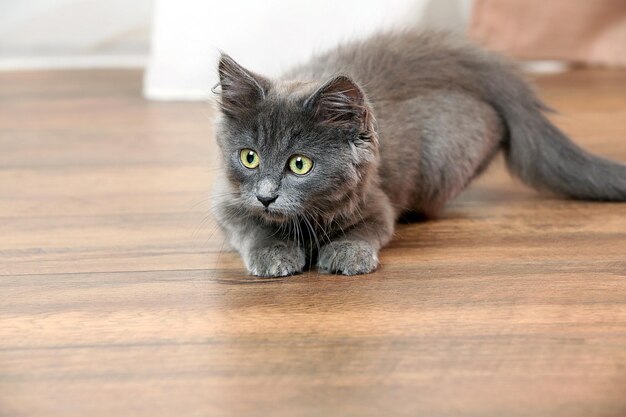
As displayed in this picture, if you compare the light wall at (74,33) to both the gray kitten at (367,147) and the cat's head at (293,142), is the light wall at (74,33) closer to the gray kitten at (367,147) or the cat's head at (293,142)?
the gray kitten at (367,147)

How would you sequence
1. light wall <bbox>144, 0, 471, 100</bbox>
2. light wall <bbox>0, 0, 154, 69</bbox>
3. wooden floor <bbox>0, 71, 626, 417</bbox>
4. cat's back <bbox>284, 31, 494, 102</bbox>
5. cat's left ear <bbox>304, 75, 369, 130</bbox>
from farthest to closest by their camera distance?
1. light wall <bbox>0, 0, 154, 69</bbox>
2. light wall <bbox>144, 0, 471, 100</bbox>
3. cat's back <bbox>284, 31, 494, 102</bbox>
4. cat's left ear <bbox>304, 75, 369, 130</bbox>
5. wooden floor <bbox>0, 71, 626, 417</bbox>

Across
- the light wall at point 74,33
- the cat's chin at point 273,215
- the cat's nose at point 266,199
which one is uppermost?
the cat's nose at point 266,199

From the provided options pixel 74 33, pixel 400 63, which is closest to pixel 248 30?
pixel 74 33

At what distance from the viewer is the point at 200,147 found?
3.04 meters

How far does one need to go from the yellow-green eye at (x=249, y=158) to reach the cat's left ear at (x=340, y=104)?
15 cm

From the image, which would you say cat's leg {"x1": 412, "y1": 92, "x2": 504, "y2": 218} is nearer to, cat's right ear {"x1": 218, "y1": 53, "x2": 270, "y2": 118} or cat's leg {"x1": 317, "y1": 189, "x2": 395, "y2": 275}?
cat's leg {"x1": 317, "y1": 189, "x2": 395, "y2": 275}

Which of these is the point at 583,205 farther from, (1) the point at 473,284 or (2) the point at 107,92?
(2) the point at 107,92

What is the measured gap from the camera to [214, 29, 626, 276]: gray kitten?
6.22 feet

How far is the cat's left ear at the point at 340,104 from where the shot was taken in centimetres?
184

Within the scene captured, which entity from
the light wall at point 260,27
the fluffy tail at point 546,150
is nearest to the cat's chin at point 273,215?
the fluffy tail at point 546,150

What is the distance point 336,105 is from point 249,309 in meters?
0.43

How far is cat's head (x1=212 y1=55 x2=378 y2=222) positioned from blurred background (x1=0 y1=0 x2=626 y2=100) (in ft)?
4.56

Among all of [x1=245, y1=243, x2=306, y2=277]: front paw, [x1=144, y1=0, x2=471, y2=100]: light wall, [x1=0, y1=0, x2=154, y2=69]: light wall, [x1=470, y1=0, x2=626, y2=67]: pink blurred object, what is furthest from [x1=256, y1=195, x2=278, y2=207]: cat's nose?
[x1=0, y1=0, x2=154, y2=69]: light wall

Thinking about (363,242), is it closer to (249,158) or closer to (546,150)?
(249,158)
